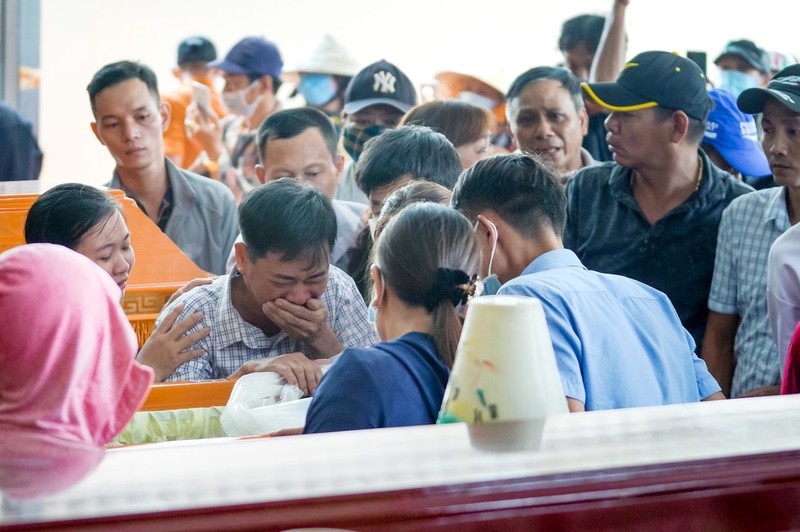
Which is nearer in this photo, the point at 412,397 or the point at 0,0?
the point at 412,397

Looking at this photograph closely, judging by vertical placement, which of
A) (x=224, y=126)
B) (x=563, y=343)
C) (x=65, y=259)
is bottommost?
(x=224, y=126)

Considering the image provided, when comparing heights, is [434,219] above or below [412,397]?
above

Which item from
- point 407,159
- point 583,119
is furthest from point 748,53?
point 407,159

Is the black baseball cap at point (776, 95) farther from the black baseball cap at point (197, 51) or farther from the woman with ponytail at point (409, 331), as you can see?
the black baseball cap at point (197, 51)

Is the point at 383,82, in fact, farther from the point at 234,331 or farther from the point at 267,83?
the point at 234,331

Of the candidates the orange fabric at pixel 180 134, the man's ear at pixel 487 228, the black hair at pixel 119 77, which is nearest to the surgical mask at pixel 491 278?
the man's ear at pixel 487 228

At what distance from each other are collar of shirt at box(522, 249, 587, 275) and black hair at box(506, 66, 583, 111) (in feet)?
5.25

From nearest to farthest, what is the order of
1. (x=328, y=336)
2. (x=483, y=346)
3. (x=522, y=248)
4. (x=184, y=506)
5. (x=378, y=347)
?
(x=184, y=506) → (x=483, y=346) → (x=378, y=347) → (x=522, y=248) → (x=328, y=336)

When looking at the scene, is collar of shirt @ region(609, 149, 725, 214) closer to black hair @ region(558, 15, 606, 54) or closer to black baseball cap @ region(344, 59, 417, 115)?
black baseball cap @ region(344, 59, 417, 115)

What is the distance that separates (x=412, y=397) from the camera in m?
1.53

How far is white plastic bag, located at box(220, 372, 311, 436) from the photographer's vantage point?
6.02ft

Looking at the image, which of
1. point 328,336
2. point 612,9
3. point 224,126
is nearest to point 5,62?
point 224,126

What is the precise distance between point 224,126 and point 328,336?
289 centimetres

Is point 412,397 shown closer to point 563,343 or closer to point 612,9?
point 563,343
